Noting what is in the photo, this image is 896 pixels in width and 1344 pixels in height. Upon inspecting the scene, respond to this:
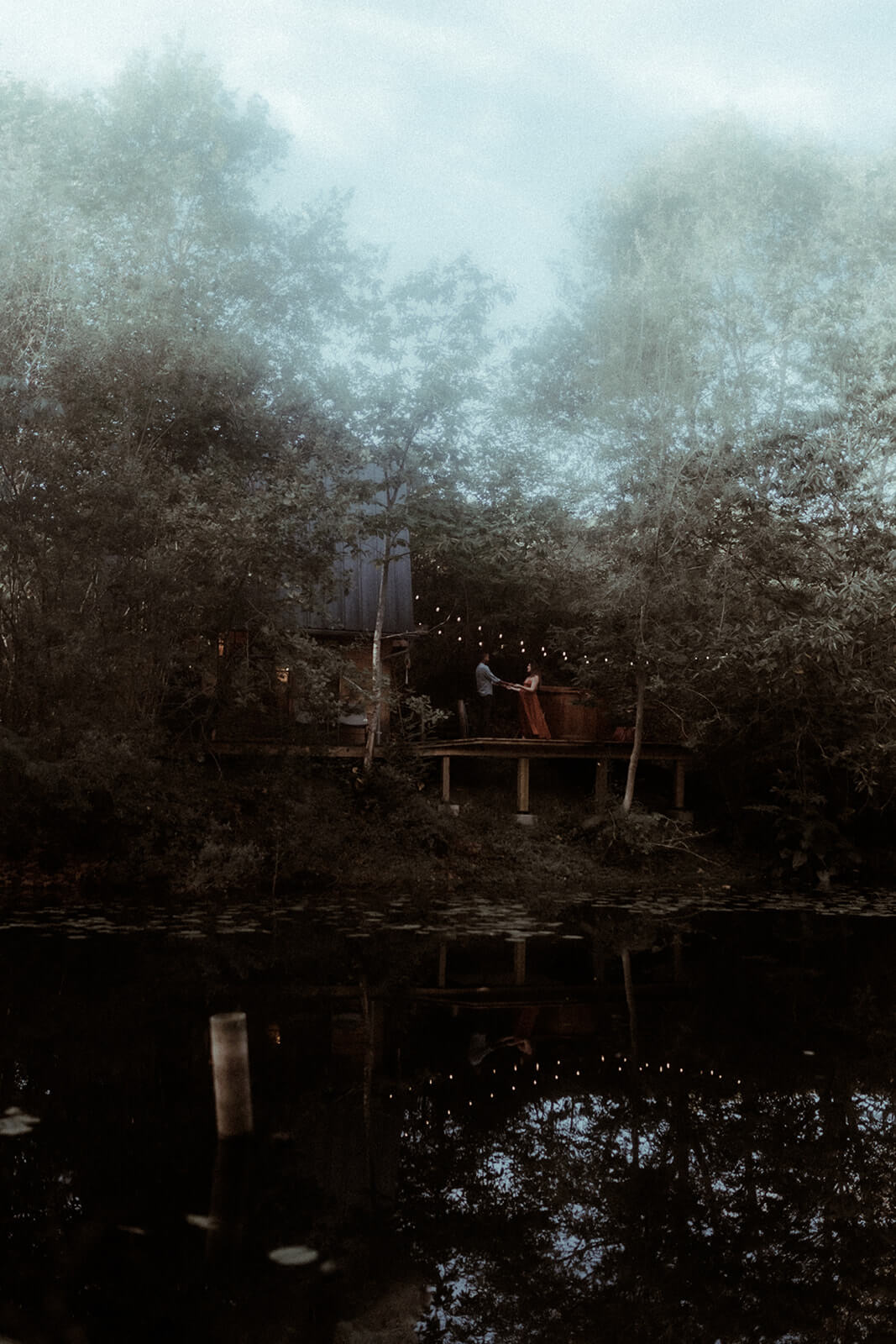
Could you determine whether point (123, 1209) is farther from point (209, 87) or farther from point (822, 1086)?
point (209, 87)

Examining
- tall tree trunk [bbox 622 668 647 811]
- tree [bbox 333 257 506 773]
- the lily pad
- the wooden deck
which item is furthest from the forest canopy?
the lily pad

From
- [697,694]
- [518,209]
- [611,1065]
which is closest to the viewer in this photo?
[611,1065]

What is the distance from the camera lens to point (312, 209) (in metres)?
21.1

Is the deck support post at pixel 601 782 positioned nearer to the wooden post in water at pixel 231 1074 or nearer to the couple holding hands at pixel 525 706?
the couple holding hands at pixel 525 706

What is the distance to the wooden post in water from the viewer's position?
14.0 ft

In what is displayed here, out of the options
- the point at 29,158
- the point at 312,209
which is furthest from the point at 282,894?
the point at 29,158

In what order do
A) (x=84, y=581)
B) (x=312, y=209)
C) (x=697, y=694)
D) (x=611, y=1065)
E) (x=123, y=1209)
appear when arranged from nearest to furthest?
(x=123, y=1209) < (x=611, y=1065) < (x=84, y=581) < (x=697, y=694) < (x=312, y=209)

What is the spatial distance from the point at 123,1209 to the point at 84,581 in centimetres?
1035

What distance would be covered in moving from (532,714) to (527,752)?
126 centimetres

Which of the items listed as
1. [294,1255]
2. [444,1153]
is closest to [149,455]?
[444,1153]

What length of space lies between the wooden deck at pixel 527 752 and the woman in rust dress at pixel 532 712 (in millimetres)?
412

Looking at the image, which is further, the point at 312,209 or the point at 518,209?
the point at 518,209

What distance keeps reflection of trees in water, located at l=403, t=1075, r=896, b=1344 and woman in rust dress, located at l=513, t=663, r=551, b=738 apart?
14347 mm

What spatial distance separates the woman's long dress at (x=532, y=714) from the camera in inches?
787
